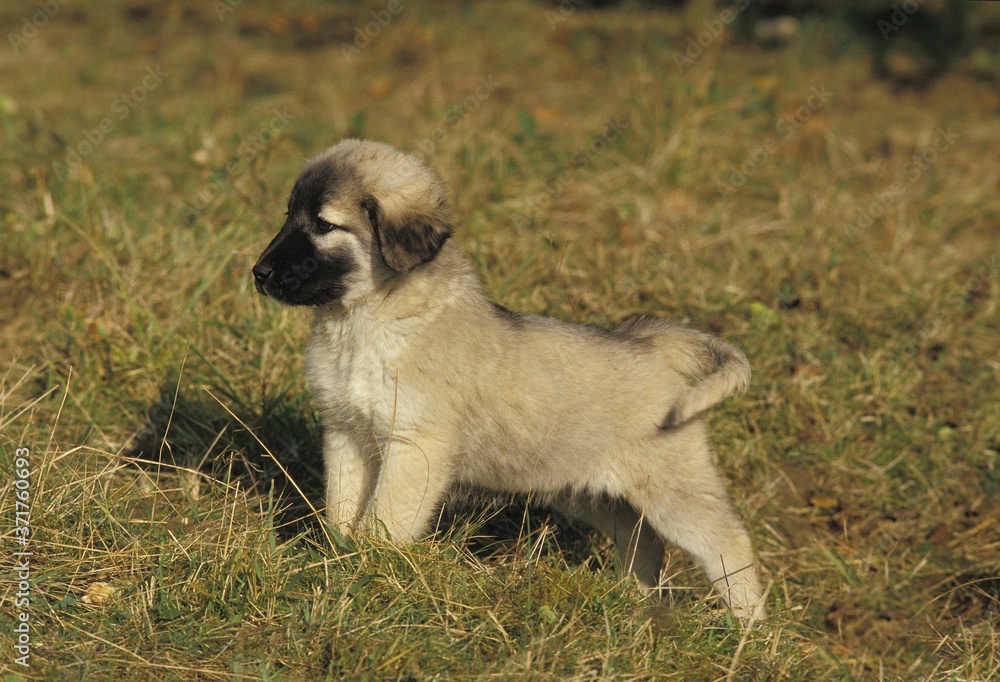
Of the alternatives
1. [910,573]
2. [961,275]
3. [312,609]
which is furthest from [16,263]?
[961,275]

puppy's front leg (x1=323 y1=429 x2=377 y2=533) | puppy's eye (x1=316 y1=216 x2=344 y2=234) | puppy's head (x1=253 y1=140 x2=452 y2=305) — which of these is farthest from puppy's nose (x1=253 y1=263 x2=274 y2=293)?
puppy's front leg (x1=323 y1=429 x2=377 y2=533)

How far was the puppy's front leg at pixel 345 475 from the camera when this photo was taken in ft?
13.4

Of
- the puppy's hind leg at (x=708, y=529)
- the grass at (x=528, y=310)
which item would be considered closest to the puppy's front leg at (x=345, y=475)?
the grass at (x=528, y=310)

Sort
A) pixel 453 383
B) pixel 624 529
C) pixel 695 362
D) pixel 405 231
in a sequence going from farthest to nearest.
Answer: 1. pixel 624 529
2. pixel 695 362
3. pixel 453 383
4. pixel 405 231

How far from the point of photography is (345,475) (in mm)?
4102

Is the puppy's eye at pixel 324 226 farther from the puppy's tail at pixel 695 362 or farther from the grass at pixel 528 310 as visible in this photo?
the puppy's tail at pixel 695 362

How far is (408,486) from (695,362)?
130 centimetres

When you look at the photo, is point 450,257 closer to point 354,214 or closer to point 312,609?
point 354,214

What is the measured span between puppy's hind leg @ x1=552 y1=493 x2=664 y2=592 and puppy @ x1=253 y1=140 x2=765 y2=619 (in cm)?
16

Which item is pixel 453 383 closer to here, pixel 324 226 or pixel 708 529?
pixel 324 226

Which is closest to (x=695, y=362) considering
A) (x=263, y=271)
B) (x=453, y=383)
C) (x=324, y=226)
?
(x=453, y=383)

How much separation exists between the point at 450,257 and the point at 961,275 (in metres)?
4.19

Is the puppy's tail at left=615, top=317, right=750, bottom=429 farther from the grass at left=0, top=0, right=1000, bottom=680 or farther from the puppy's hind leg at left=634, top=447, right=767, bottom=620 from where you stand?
the grass at left=0, top=0, right=1000, bottom=680

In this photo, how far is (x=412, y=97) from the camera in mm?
7859
